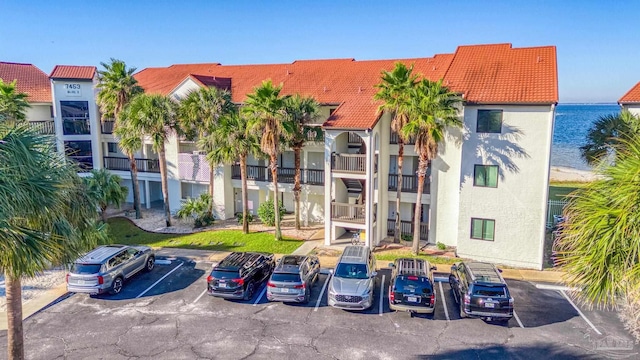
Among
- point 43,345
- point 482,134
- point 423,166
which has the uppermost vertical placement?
point 482,134

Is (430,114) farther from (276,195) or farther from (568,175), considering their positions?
(568,175)

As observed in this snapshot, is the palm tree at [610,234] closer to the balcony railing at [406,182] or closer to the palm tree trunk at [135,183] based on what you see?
the balcony railing at [406,182]

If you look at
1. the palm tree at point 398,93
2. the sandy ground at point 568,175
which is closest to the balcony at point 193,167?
the palm tree at point 398,93

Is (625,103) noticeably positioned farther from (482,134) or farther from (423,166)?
(423,166)

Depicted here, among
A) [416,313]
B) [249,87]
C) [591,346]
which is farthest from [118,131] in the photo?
[591,346]

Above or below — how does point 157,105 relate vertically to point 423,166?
above
